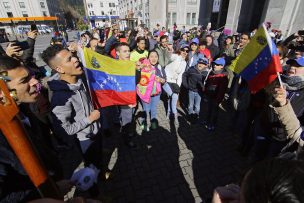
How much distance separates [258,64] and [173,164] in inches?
97.8

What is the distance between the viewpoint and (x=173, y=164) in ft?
12.7

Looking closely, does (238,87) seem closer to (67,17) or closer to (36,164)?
(36,164)

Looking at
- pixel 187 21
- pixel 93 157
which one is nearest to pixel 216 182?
pixel 93 157

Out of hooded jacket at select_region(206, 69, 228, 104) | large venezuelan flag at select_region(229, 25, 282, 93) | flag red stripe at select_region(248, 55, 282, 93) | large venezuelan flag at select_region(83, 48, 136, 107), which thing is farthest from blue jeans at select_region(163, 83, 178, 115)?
flag red stripe at select_region(248, 55, 282, 93)

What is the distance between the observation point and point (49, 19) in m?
63.8

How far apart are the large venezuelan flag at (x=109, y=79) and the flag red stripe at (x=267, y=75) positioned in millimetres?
1996

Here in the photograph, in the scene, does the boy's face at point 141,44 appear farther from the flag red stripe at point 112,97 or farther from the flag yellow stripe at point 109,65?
the flag red stripe at point 112,97

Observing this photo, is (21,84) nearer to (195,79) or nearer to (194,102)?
(195,79)

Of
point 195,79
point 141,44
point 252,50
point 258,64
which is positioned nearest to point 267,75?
point 258,64

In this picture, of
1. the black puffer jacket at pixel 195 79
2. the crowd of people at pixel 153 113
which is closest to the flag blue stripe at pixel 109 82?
the crowd of people at pixel 153 113

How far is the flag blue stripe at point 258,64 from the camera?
2354mm

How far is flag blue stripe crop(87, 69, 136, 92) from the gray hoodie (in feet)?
0.67

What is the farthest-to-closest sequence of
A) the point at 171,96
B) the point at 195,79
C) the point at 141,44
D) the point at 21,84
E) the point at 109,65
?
the point at 141,44 → the point at 171,96 → the point at 195,79 → the point at 109,65 → the point at 21,84

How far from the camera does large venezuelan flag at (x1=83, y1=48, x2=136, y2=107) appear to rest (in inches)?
110
